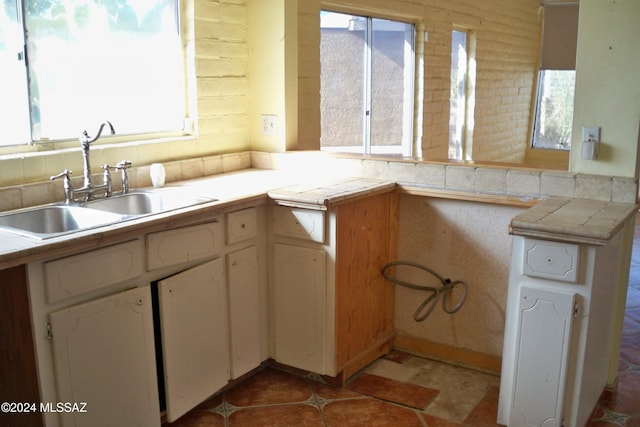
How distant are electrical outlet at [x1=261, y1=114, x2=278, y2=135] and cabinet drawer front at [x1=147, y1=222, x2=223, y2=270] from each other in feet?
3.44

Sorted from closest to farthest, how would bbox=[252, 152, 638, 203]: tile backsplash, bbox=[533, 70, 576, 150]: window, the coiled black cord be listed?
bbox=[252, 152, 638, 203]: tile backsplash → the coiled black cord → bbox=[533, 70, 576, 150]: window

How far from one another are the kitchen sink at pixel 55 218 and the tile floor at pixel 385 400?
0.89 meters

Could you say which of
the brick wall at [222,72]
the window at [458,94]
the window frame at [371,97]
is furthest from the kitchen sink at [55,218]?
the window at [458,94]

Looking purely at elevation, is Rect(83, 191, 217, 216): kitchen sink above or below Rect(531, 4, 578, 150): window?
below

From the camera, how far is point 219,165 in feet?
11.4

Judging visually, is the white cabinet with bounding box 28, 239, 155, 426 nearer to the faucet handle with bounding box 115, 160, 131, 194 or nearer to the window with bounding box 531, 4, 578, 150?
the faucet handle with bounding box 115, 160, 131, 194

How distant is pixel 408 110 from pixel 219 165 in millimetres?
2544

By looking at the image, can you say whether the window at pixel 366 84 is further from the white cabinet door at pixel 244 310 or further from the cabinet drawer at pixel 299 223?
the white cabinet door at pixel 244 310

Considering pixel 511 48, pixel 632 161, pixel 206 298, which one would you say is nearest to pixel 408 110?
pixel 511 48

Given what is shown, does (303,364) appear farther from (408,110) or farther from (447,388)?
(408,110)

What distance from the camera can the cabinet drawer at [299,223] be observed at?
2787 millimetres

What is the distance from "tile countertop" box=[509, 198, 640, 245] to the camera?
2.20m

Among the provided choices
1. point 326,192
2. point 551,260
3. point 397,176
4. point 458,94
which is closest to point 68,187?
point 326,192

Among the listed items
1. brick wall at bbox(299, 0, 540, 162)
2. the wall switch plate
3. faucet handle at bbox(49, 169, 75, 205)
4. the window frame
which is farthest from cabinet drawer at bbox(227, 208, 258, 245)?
the window frame
